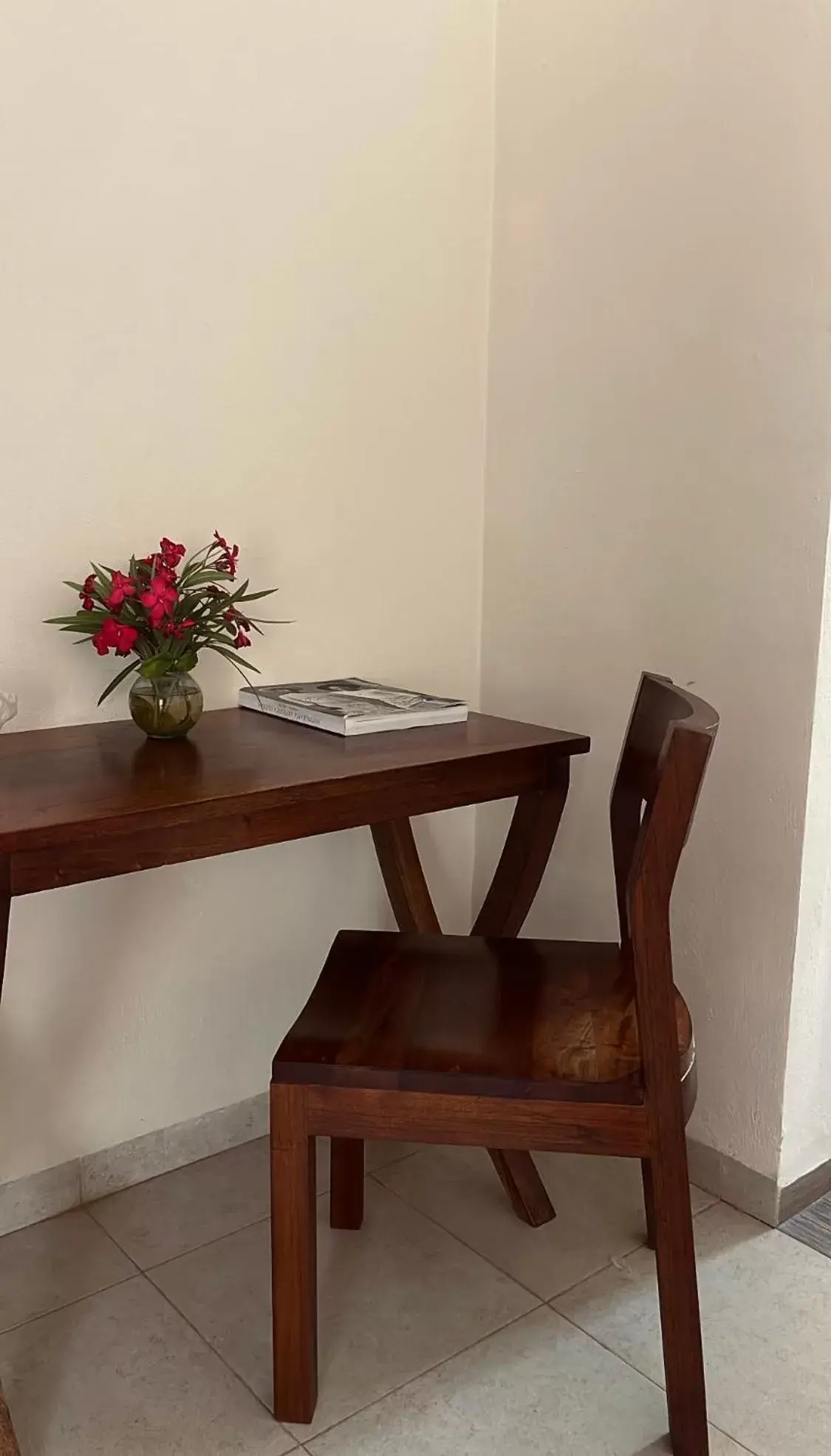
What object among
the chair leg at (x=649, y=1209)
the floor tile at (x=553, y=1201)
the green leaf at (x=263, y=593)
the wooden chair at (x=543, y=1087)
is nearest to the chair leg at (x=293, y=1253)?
the wooden chair at (x=543, y=1087)

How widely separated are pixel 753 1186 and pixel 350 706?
944 millimetres

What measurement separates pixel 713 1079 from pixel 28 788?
3.71 feet

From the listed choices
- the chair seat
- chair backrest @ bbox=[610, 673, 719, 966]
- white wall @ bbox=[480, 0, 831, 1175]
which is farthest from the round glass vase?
white wall @ bbox=[480, 0, 831, 1175]

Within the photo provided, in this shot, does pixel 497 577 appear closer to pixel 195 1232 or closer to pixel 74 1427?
pixel 195 1232

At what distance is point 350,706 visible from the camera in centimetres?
163

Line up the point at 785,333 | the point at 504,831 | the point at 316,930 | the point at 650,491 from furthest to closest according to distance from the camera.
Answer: the point at 504,831 → the point at 316,930 → the point at 650,491 → the point at 785,333

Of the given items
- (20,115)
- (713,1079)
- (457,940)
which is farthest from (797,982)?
(20,115)

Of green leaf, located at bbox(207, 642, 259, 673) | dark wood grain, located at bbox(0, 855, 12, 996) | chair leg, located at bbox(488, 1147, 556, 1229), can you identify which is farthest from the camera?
chair leg, located at bbox(488, 1147, 556, 1229)

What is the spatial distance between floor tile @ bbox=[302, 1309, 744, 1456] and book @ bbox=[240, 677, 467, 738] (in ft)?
2.66

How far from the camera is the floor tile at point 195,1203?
1.65 meters

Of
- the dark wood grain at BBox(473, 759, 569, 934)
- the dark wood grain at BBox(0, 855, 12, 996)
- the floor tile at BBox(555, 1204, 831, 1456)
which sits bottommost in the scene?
the floor tile at BBox(555, 1204, 831, 1456)

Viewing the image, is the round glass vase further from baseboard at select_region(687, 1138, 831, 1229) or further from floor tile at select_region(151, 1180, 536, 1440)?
baseboard at select_region(687, 1138, 831, 1229)

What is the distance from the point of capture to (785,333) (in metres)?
1.55

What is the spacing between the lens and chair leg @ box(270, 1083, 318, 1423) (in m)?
1.24
